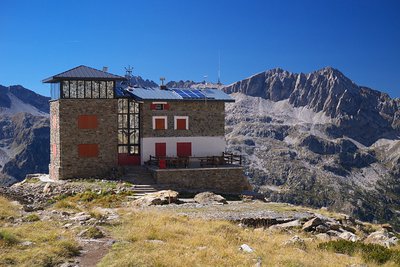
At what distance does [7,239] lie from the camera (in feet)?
46.7

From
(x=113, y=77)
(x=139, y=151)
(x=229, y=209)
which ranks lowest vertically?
(x=229, y=209)

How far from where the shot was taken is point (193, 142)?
4450cm

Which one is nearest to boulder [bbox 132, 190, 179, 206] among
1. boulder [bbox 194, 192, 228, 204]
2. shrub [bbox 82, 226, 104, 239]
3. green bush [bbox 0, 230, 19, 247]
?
boulder [bbox 194, 192, 228, 204]

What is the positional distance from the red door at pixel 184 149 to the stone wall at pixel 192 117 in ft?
3.40

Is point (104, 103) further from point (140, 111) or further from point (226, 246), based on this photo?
point (226, 246)

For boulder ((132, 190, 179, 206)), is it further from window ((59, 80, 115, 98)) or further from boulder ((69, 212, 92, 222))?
window ((59, 80, 115, 98))

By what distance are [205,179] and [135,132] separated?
30.0 ft

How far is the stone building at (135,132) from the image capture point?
39.3 metres

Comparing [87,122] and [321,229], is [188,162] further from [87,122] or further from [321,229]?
[321,229]

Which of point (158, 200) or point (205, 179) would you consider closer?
point (158, 200)

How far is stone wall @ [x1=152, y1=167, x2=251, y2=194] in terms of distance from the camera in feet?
125

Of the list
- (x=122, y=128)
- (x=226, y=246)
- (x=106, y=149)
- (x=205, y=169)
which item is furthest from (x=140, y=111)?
(x=226, y=246)

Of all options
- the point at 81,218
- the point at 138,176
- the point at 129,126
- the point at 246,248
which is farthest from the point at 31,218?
the point at 129,126

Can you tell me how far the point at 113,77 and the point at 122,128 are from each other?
17.5ft
